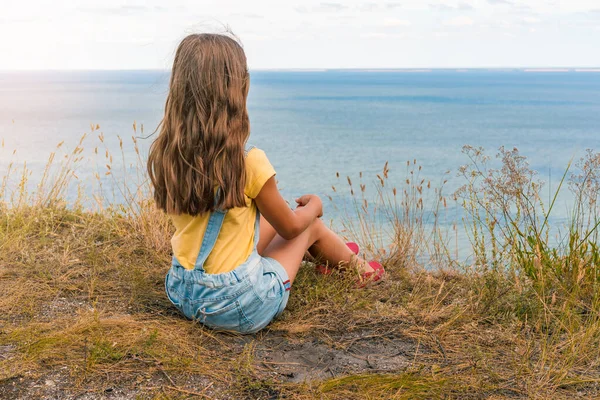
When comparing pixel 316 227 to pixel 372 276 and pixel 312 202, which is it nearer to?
pixel 312 202

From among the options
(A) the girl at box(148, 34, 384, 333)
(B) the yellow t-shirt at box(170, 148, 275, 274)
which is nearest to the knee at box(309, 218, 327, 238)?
(A) the girl at box(148, 34, 384, 333)

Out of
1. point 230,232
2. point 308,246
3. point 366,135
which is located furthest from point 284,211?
point 366,135

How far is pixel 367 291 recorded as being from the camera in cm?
343

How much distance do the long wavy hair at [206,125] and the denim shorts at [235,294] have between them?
12.1 inches

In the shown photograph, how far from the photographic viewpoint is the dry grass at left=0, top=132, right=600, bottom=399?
2391 millimetres

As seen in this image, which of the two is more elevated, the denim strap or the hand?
the hand

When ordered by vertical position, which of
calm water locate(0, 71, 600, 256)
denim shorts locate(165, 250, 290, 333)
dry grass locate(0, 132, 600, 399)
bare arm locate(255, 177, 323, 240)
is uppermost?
bare arm locate(255, 177, 323, 240)

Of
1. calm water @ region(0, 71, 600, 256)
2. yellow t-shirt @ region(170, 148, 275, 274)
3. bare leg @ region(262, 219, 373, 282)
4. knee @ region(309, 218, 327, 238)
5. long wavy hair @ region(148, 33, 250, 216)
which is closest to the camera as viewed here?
long wavy hair @ region(148, 33, 250, 216)

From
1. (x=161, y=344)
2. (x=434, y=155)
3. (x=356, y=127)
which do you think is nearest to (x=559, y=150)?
(x=434, y=155)

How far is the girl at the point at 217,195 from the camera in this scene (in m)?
2.55

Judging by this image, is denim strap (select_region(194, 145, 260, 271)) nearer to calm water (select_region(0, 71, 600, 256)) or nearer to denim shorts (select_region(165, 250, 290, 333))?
denim shorts (select_region(165, 250, 290, 333))

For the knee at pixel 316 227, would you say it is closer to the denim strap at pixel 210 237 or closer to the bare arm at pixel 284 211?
the bare arm at pixel 284 211

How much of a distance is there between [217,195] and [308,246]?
0.75m

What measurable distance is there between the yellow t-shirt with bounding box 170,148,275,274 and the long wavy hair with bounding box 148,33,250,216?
0.22 feet
